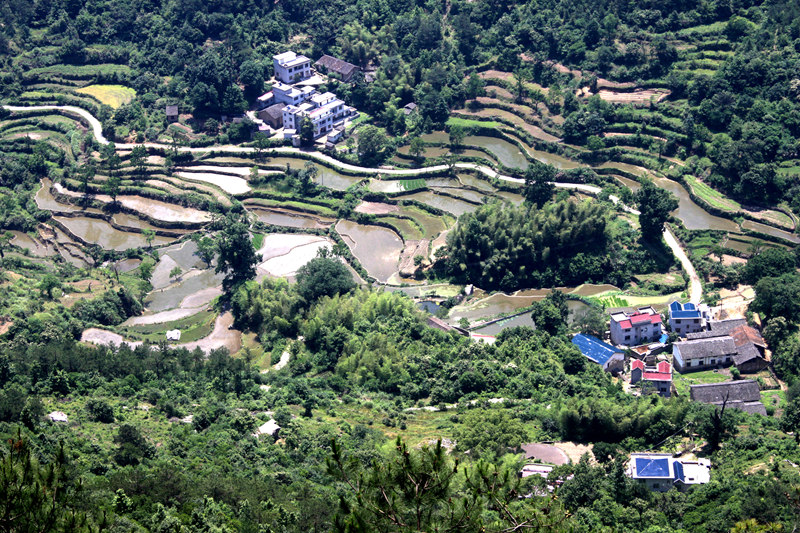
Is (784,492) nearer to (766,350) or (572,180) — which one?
(766,350)

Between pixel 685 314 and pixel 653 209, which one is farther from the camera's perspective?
pixel 653 209

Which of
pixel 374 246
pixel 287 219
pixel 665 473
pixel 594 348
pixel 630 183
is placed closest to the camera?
pixel 665 473

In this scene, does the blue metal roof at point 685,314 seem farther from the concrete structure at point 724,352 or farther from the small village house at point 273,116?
the small village house at point 273,116

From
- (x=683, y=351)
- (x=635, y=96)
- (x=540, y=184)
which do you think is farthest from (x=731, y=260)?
(x=635, y=96)

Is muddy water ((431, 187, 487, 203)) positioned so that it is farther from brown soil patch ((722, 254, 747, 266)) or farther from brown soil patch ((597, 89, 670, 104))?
brown soil patch ((722, 254, 747, 266))

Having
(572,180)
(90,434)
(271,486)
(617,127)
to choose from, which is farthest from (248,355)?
(617,127)

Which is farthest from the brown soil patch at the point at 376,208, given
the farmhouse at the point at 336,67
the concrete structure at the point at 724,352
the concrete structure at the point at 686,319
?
the concrete structure at the point at 724,352

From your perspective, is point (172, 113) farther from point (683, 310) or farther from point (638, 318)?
point (683, 310)

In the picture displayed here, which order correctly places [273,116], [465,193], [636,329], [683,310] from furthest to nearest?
[273,116]
[465,193]
[683,310]
[636,329]
